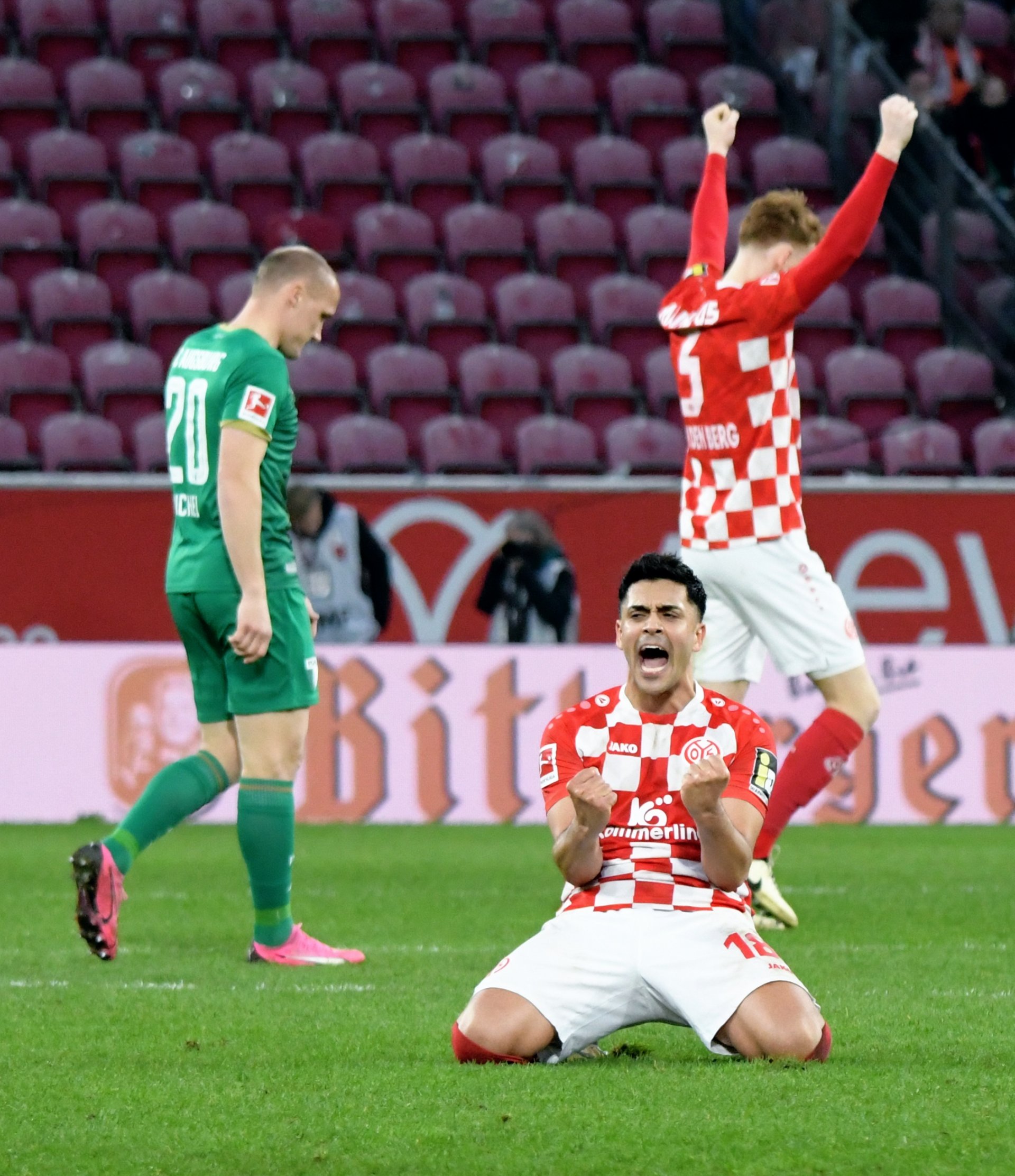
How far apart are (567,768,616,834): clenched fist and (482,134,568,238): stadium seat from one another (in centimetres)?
1155

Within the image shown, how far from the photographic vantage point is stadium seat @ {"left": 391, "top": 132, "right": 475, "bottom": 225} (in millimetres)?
15078

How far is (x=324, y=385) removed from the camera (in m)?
13.5

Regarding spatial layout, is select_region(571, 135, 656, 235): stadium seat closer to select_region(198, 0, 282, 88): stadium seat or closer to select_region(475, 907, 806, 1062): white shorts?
select_region(198, 0, 282, 88): stadium seat

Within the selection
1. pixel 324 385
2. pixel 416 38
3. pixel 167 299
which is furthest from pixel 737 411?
pixel 416 38

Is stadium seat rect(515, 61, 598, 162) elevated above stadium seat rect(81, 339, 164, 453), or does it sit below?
above

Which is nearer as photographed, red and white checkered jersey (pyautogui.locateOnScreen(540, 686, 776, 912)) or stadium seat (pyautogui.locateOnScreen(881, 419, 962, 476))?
red and white checkered jersey (pyautogui.locateOnScreen(540, 686, 776, 912))

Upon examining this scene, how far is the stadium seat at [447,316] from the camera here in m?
14.0

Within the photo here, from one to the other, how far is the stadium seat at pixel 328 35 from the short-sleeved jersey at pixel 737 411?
9.92 m

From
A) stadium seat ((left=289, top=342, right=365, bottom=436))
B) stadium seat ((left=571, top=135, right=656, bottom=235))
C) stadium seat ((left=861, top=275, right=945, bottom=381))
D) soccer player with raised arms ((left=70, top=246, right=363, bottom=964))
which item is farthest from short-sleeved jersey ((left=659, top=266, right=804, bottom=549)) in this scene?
stadium seat ((left=571, top=135, right=656, bottom=235))

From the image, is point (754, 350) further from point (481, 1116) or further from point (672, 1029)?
point (481, 1116)

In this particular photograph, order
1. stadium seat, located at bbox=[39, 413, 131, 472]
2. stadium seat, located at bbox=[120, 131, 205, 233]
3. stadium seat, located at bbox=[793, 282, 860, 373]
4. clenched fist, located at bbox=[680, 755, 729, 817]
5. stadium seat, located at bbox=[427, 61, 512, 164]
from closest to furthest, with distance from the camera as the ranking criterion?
clenched fist, located at bbox=[680, 755, 729, 817] → stadium seat, located at bbox=[39, 413, 131, 472] → stadium seat, located at bbox=[793, 282, 860, 373] → stadium seat, located at bbox=[120, 131, 205, 233] → stadium seat, located at bbox=[427, 61, 512, 164]

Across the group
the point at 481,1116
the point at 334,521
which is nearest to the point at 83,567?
the point at 334,521

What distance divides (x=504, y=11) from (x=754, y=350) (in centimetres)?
1038

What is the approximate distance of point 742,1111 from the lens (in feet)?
11.4
